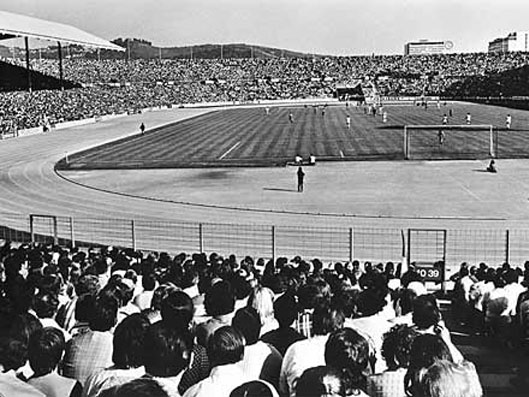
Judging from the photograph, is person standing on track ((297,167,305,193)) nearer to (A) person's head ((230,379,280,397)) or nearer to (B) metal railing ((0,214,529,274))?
(B) metal railing ((0,214,529,274))

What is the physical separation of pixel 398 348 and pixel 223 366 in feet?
5.09

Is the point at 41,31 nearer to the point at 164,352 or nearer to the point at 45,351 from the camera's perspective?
the point at 45,351

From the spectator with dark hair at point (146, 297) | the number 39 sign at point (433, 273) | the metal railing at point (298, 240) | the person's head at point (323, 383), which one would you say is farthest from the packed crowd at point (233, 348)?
the metal railing at point (298, 240)

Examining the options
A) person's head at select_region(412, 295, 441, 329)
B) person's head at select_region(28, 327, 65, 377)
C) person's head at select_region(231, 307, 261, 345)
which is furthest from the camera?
person's head at select_region(412, 295, 441, 329)

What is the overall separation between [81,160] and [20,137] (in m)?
26.1

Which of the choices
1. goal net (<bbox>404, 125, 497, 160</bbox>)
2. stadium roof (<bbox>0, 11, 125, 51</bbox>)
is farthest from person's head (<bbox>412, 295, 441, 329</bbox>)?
stadium roof (<bbox>0, 11, 125, 51</bbox>)

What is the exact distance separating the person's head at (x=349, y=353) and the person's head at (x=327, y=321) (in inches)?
48.3

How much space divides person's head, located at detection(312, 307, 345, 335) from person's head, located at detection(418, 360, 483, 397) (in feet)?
6.90

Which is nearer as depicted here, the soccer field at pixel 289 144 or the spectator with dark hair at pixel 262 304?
the spectator with dark hair at pixel 262 304

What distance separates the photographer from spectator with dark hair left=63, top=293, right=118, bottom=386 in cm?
643

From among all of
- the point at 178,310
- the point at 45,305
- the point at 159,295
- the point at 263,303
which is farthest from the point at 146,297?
the point at 178,310

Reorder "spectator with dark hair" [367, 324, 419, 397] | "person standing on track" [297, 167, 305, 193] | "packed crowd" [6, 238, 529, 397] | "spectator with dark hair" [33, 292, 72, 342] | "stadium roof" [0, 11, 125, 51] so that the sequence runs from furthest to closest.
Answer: "stadium roof" [0, 11, 125, 51] < "person standing on track" [297, 167, 305, 193] < "spectator with dark hair" [33, 292, 72, 342] < "spectator with dark hair" [367, 324, 419, 397] < "packed crowd" [6, 238, 529, 397]

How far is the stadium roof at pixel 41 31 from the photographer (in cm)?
7281

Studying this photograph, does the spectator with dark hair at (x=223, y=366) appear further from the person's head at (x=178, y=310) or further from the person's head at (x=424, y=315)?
the person's head at (x=424, y=315)
